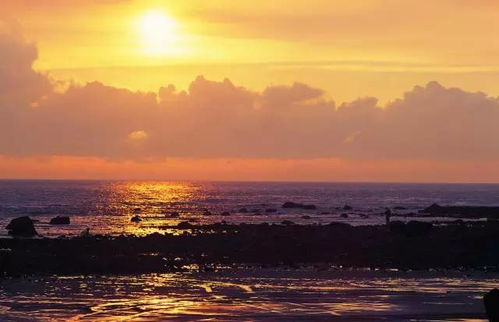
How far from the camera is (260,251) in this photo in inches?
2083

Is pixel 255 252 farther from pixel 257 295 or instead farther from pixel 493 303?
pixel 493 303

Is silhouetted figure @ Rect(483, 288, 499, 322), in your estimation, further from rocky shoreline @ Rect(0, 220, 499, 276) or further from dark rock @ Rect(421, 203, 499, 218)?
dark rock @ Rect(421, 203, 499, 218)

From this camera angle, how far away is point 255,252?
52469 mm

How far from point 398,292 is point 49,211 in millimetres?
91040

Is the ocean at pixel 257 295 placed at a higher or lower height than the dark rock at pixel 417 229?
lower

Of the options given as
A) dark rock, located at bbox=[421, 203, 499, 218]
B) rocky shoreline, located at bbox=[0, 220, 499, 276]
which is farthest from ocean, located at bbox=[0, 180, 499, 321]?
dark rock, located at bbox=[421, 203, 499, 218]

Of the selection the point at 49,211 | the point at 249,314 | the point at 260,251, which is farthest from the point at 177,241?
the point at 49,211

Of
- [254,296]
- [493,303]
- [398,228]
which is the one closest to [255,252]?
[398,228]

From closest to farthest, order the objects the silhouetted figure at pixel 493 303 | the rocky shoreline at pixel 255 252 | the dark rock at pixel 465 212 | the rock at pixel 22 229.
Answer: the silhouetted figure at pixel 493 303
the rocky shoreline at pixel 255 252
the rock at pixel 22 229
the dark rock at pixel 465 212

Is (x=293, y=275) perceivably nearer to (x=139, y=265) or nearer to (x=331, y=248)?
(x=139, y=265)

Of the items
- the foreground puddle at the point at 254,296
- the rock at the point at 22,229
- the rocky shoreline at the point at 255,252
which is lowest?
the foreground puddle at the point at 254,296

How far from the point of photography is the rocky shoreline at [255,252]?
45.3 meters

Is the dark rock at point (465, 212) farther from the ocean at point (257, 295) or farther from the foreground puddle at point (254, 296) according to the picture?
the foreground puddle at point (254, 296)

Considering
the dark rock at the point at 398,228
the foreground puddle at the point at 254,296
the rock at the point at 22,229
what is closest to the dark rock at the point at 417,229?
the dark rock at the point at 398,228
